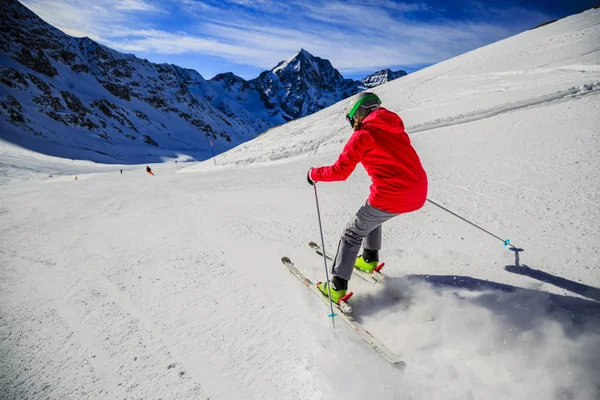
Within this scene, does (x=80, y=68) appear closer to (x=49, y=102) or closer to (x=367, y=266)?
(x=49, y=102)

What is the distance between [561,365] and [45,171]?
1941 inches

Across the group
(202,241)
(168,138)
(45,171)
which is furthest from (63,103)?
(202,241)

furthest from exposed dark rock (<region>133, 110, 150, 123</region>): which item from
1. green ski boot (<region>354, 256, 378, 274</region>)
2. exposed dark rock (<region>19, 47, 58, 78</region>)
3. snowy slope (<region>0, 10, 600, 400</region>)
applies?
green ski boot (<region>354, 256, 378, 274</region>)

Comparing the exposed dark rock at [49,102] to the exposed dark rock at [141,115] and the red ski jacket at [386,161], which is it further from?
the red ski jacket at [386,161]

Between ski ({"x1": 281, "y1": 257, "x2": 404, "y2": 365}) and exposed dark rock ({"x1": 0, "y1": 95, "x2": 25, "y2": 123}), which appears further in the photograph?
exposed dark rock ({"x1": 0, "y1": 95, "x2": 25, "y2": 123})

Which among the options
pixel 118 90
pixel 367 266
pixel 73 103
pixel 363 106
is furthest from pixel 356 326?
pixel 118 90

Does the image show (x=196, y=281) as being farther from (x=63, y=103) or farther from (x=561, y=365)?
(x=63, y=103)

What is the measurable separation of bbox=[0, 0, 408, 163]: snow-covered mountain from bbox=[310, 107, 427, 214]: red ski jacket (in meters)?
80.4

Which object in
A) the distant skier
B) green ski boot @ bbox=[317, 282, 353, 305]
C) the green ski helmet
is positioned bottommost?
green ski boot @ bbox=[317, 282, 353, 305]

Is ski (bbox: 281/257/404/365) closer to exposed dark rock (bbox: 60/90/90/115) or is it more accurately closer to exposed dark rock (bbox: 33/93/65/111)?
exposed dark rock (bbox: 33/93/65/111)

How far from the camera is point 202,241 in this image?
4906 mm

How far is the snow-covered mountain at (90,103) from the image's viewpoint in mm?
76125

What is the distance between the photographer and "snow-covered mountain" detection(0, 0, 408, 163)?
76125 mm

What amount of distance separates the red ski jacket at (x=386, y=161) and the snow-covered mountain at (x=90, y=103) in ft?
264
